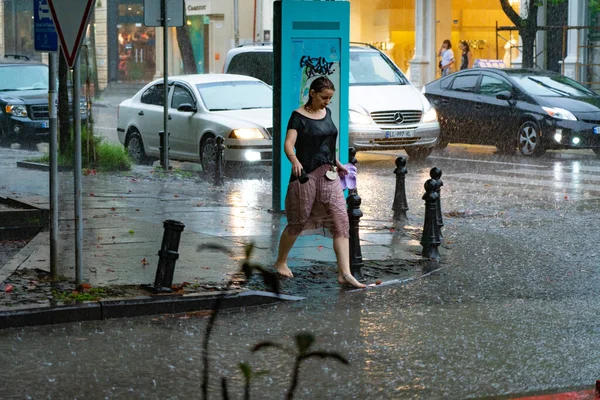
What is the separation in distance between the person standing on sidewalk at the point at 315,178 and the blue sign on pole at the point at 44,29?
6.44ft

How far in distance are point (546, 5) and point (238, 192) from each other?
19.4 metres

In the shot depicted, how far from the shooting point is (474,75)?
72.8ft

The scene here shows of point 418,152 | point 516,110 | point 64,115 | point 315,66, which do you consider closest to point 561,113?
point 516,110

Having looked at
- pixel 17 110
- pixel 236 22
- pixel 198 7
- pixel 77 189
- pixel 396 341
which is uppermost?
pixel 198 7

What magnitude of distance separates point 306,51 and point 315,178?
3.85 m

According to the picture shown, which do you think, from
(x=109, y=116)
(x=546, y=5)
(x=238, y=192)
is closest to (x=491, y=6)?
(x=546, y=5)

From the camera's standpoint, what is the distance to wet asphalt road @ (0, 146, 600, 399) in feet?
20.0

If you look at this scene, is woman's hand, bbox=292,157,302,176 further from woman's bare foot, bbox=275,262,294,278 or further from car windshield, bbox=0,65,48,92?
car windshield, bbox=0,65,48,92

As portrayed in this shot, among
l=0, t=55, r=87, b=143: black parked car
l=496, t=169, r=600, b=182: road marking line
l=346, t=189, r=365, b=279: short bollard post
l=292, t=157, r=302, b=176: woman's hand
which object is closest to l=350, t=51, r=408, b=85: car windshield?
l=496, t=169, r=600, b=182: road marking line

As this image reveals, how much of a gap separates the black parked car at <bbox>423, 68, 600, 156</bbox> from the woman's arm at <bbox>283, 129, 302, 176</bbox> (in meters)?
11.5

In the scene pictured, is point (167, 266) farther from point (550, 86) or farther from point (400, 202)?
point (550, 86)

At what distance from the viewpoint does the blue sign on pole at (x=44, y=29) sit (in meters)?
8.82

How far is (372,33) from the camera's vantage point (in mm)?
39656

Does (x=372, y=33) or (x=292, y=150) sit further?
(x=372, y=33)
